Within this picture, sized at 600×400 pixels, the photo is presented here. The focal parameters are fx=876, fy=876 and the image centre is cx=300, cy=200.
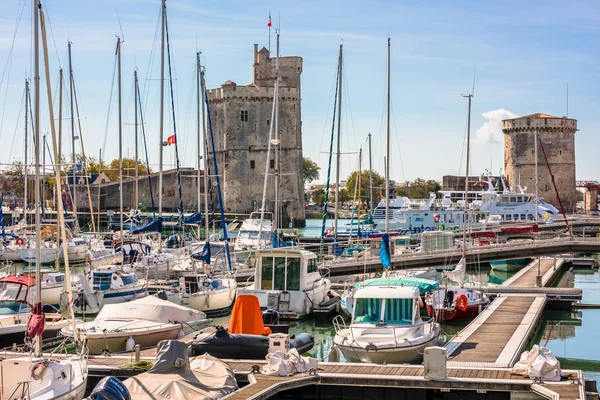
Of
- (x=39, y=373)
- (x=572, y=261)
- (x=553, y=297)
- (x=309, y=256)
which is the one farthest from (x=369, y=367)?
(x=572, y=261)

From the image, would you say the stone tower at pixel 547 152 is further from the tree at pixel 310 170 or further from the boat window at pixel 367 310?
the boat window at pixel 367 310

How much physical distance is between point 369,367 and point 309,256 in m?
7.60

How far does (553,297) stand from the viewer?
24.3 m

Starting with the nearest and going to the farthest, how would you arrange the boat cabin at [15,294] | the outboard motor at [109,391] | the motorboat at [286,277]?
1. the outboard motor at [109,391]
2. the boat cabin at [15,294]
3. the motorboat at [286,277]

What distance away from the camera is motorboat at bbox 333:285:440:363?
48.3ft

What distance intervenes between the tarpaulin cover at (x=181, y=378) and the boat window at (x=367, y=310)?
3892mm

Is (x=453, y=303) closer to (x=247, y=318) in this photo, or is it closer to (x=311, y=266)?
(x=311, y=266)

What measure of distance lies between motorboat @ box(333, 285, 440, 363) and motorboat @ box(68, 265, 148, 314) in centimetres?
811

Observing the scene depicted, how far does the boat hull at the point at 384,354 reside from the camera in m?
14.6

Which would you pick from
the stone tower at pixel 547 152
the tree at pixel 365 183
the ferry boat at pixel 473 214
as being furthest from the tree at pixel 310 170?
the ferry boat at pixel 473 214

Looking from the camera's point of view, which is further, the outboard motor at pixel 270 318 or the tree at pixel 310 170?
the tree at pixel 310 170

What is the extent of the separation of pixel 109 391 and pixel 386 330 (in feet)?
21.1

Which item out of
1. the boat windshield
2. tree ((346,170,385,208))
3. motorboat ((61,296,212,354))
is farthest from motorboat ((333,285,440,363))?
tree ((346,170,385,208))

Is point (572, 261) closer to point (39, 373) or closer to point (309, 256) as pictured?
point (309, 256)
